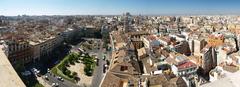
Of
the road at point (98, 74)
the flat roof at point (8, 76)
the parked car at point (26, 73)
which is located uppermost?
the flat roof at point (8, 76)

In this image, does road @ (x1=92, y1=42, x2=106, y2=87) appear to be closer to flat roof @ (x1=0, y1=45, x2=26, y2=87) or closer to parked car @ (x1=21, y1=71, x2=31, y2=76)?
parked car @ (x1=21, y1=71, x2=31, y2=76)

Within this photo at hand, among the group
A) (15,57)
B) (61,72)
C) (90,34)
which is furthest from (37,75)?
(90,34)

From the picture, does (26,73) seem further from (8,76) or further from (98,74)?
(8,76)

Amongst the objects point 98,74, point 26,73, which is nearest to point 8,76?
point 98,74

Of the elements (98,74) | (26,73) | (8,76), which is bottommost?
(98,74)

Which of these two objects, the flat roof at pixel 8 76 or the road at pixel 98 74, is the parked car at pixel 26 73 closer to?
the road at pixel 98 74

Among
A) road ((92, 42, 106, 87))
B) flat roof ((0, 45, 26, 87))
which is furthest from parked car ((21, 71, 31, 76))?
A: flat roof ((0, 45, 26, 87))

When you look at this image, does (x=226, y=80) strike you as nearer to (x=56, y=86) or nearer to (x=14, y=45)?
(x=56, y=86)

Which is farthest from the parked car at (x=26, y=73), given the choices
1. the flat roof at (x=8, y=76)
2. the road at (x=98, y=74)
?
the flat roof at (x=8, y=76)
